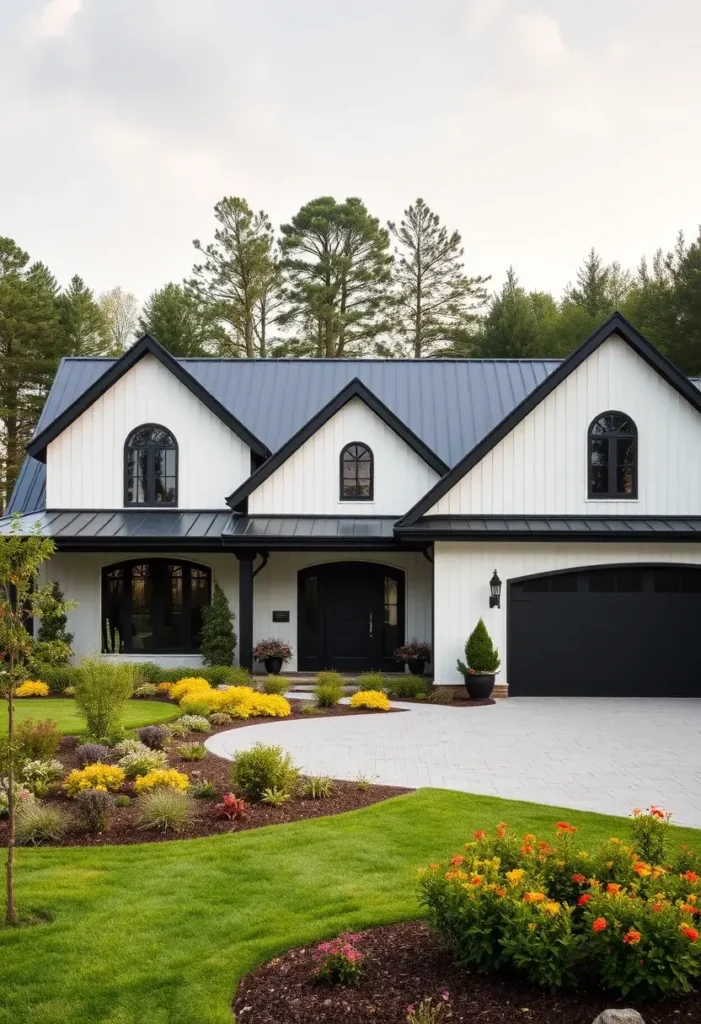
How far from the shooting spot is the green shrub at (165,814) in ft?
28.0

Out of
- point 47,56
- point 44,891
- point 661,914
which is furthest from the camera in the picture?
point 47,56

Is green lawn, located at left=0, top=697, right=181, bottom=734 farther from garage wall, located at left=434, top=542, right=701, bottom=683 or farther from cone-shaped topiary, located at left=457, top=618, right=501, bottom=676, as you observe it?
cone-shaped topiary, located at left=457, top=618, right=501, bottom=676

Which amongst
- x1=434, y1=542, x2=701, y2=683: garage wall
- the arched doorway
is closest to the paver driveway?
x1=434, y1=542, x2=701, y2=683: garage wall

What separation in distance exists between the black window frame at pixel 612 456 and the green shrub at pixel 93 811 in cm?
1254

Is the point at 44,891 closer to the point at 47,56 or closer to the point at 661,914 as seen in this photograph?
the point at 661,914

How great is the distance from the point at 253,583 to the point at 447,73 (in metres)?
11.9

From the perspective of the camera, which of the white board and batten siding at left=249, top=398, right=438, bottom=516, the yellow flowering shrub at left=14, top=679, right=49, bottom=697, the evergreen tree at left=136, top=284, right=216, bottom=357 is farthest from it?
the evergreen tree at left=136, top=284, right=216, bottom=357

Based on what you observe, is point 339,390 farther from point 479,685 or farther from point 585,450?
point 479,685

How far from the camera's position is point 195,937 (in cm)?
601

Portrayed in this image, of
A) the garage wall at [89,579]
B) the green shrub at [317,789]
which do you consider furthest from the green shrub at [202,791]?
the garage wall at [89,579]

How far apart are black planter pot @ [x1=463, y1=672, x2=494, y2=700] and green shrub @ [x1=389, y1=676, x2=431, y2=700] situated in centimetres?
88

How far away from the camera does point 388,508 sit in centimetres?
2039

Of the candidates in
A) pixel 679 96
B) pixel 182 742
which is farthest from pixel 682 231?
pixel 182 742

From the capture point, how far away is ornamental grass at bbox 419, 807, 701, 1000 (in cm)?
477
